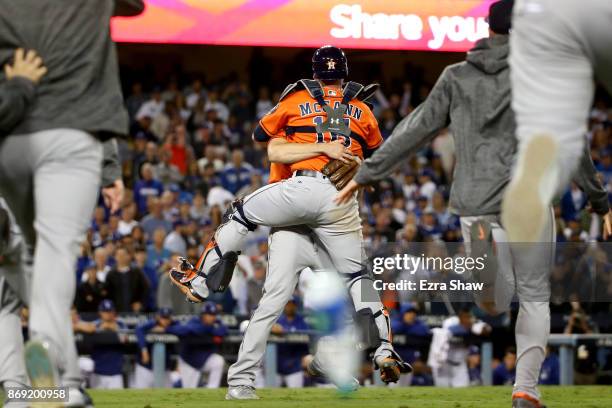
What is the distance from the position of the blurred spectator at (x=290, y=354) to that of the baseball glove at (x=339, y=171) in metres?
6.33

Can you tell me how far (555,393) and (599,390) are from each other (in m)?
0.69

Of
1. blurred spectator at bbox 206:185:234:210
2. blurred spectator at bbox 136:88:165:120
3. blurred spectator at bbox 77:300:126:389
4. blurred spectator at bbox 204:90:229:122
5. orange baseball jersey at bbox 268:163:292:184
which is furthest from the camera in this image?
blurred spectator at bbox 204:90:229:122

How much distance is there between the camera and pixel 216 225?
675 inches

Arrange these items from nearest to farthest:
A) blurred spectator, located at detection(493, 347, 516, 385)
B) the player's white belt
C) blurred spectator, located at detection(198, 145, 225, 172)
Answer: the player's white belt, blurred spectator, located at detection(493, 347, 516, 385), blurred spectator, located at detection(198, 145, 225, 172)

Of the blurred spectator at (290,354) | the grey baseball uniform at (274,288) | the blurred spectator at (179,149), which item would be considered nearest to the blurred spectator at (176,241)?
the blurred spectator at (179,149)

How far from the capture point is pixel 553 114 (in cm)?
445

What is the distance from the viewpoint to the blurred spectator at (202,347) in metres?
14.3

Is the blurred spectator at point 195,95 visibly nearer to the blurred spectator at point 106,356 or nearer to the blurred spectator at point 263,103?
the blurred spectator at point 263,103

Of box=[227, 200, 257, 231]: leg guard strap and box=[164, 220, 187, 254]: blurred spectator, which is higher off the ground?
box=[227, 200, 257, 231]: leg guard strap

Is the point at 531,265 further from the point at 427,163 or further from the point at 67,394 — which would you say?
the point at 427,163

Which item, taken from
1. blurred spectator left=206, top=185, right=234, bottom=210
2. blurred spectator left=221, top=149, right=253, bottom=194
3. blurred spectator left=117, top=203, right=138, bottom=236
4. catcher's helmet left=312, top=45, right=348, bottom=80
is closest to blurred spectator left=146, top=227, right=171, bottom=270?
blurred spectator left=117, top=203, right=138, bottom=236

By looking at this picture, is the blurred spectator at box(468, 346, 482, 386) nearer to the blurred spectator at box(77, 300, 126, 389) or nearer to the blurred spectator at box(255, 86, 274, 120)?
the blurred spectator at box(77, 300, 126, 389)

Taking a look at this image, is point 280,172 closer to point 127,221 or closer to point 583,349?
point 583,349

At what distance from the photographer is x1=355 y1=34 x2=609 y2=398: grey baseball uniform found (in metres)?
6.16
